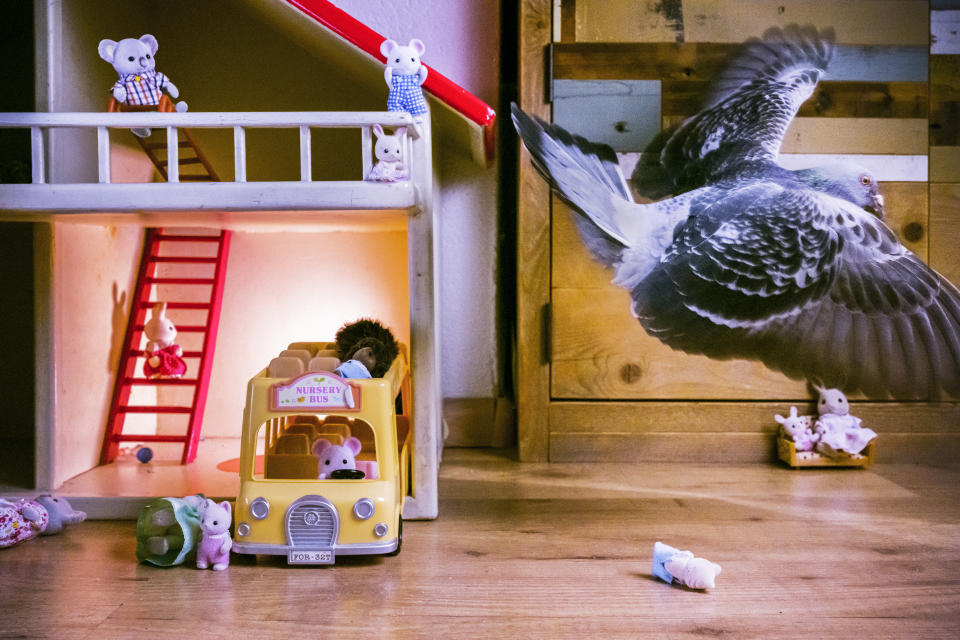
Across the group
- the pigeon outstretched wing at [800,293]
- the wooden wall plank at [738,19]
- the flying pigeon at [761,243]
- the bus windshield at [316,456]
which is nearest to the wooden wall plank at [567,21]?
the wooden wall plank at [738,19]

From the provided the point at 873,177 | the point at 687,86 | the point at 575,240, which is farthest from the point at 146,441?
the point at 873,177

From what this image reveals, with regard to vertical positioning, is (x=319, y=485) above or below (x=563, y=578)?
above

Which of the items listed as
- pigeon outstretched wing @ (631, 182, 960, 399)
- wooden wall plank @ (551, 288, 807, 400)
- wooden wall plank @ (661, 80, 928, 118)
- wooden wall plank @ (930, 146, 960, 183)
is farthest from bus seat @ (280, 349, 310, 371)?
wooden wall plank @ (930, 146, 960, 183)

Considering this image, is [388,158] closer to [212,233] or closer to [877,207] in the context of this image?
[212,233]

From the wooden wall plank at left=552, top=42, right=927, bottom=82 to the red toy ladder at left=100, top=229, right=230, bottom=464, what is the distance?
6.57 ft

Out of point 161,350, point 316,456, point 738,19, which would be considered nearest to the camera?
point 316,456

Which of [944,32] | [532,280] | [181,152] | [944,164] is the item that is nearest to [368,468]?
[532,280]

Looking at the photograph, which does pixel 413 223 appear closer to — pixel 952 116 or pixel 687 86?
pixel 687 86

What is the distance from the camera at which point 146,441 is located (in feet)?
12.8

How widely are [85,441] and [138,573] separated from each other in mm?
1272

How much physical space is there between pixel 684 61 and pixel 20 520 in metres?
3.49

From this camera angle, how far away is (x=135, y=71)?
321 centimetres

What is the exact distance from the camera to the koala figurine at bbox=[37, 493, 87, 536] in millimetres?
2973

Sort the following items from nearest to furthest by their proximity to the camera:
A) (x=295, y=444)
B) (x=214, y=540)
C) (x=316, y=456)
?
(x=214, y=540) < (x=316, y=456) < (x=295, y=444)
